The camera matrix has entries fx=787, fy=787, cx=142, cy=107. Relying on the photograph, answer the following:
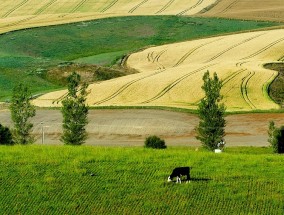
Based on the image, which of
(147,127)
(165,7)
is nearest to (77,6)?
(165,7)

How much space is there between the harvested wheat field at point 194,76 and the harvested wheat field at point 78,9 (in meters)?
35.1

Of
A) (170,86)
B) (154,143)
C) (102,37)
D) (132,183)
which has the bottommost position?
(170,86)

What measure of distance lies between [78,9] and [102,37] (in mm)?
28647

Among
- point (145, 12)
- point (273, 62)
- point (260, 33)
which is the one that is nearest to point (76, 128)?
point (273, 62)

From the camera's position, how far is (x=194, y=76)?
108 m

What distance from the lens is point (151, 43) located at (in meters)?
156

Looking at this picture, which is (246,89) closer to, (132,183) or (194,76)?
(194,76)

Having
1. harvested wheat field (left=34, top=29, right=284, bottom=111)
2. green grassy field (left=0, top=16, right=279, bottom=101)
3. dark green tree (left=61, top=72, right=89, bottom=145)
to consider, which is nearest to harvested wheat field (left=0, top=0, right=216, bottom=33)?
green grassy field (left=0, top=16, right=279, bottom=101)

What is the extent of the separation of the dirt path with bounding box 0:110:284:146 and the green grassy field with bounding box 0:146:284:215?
25.0 m

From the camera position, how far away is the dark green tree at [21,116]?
66.4 m

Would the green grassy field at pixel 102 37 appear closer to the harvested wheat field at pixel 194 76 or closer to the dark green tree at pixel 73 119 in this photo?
the harvested wheat field at pixel 194 76

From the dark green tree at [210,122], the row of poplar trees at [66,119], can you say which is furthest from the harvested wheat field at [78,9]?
the dark green tree at [210,122]

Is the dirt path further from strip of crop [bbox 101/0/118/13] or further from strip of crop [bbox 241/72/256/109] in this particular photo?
strip of crop [bbox 101/0/118/13]

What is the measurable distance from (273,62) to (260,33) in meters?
29.6
